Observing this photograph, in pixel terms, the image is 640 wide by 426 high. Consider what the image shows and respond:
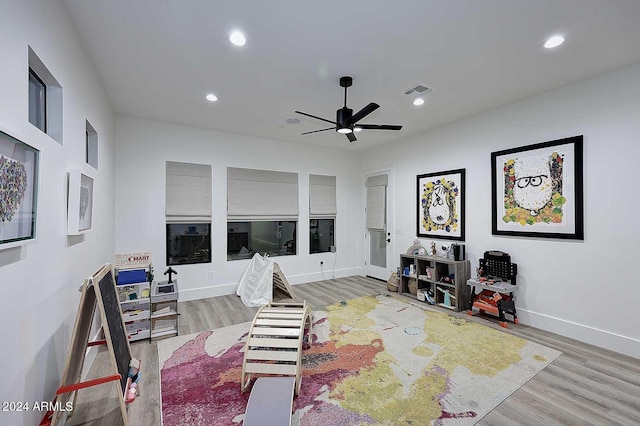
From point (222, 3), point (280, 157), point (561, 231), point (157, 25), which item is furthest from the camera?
point (280, 157)

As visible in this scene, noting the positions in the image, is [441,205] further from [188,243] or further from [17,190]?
[17,190]

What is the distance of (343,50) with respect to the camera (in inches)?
101

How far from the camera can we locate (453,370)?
2572 mm

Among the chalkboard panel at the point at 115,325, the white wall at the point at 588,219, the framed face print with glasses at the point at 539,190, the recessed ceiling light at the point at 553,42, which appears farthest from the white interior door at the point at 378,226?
the chalkboard panel at the point at 115,325

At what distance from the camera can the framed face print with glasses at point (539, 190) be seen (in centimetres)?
324

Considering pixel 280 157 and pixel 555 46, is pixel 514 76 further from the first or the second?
pixel 280 157

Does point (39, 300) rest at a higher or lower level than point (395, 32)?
lower

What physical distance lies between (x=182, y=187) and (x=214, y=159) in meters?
0.73

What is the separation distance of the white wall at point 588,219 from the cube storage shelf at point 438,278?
399mm

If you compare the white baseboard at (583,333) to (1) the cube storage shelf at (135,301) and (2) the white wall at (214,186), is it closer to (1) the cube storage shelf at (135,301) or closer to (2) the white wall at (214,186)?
(2) the white wall at (214,186)

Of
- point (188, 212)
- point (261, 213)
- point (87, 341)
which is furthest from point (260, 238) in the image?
point (87, 341)

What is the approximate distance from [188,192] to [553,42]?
4.97 meters

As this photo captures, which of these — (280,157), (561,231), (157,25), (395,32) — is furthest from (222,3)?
(561,231)

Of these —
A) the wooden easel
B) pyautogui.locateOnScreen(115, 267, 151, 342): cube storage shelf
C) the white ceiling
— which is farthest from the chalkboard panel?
the white ceiling
